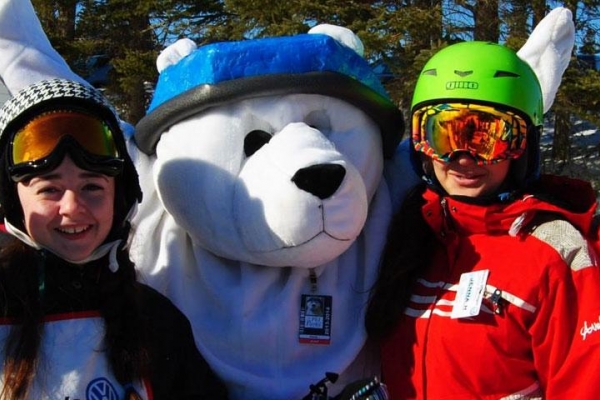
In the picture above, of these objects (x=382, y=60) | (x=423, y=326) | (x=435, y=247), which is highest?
(x=435, y=247)

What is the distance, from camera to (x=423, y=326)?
2.68 meters

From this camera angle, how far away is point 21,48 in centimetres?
304

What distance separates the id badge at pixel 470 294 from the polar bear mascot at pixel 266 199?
0.45 meters

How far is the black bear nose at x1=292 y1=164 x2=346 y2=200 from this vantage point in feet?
8.57

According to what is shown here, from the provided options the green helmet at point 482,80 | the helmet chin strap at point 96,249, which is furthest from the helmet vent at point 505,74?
the helmet chin strap at point 96,249

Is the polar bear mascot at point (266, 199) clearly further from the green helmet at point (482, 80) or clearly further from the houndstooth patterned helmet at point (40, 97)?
the houndstooth patterned helmet at point (40, 97)

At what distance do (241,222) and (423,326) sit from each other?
0.77 m

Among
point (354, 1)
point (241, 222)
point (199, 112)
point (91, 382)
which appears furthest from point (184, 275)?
point (354, 1)

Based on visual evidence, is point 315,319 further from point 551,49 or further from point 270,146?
point 551,49

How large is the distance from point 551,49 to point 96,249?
89.1 inches

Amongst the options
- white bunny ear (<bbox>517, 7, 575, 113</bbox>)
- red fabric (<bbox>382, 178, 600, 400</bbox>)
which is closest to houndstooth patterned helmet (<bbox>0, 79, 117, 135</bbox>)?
red fabric (<bbox>382, 178, 600, 400</bbox>)

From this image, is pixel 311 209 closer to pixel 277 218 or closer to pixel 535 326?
pixel 277 218

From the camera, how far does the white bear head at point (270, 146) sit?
2658mm

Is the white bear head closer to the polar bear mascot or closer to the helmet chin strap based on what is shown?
the polar bear mascot
